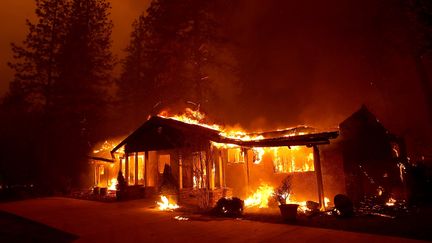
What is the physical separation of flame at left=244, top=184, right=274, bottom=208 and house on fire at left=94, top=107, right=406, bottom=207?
30 cm

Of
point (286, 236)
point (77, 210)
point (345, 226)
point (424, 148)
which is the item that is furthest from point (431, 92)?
point (77, 210)

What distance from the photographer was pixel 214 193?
15.4 metres

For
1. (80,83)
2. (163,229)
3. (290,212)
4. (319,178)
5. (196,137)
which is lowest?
(163,229)

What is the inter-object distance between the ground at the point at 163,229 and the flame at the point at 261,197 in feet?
13.8

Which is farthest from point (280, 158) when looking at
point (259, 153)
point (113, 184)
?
point (113, 184)

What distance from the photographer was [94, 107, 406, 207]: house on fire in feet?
46.7

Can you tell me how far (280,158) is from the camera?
16609 mm

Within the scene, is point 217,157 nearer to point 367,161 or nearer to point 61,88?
point 367,161

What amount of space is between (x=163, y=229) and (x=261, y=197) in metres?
7.15


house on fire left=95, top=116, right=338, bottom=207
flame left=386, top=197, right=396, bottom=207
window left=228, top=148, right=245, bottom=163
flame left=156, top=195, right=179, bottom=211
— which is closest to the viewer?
flame left=386, top=197, right=396, bottom=207

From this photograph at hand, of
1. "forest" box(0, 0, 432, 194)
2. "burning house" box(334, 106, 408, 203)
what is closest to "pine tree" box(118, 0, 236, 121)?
"forest" box(0, 0, 432, 194)

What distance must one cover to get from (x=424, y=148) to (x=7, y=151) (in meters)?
40.2

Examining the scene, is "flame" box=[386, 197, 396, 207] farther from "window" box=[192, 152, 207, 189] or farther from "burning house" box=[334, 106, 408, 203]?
"window" box=[192, 152, 207, 189]

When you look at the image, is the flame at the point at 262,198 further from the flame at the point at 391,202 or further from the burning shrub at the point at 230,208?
the flame at the point at 391,202
